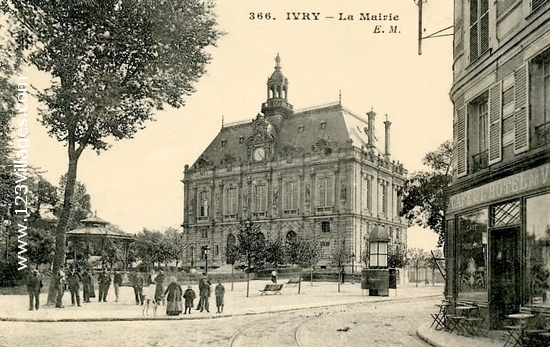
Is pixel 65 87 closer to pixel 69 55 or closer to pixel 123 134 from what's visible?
pixel 69 55

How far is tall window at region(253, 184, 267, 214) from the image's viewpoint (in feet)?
216

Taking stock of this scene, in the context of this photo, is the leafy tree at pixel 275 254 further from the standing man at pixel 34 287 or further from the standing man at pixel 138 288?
the standing man at pixel 34 287

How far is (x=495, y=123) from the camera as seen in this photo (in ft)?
42.8

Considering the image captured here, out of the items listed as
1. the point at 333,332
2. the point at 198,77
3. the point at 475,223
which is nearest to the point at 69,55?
the point at 198,77

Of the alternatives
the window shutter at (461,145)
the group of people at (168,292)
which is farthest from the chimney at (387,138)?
the window shutter at (461,145)

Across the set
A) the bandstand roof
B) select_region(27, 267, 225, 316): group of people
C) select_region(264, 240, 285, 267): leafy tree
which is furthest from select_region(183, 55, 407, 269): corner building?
select_region(27, 267, 225, 316): group of people

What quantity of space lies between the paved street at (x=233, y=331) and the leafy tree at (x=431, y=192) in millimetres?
19876

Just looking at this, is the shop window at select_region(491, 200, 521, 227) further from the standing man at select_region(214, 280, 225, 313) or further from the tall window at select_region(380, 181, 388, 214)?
the tall window at select_region(380, 181, 388, 214)

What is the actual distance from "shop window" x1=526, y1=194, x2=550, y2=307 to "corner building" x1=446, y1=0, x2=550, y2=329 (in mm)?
18

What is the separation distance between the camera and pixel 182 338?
12852 mm

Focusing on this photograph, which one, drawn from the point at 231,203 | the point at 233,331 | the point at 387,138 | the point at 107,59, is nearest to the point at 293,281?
the point at 107,59

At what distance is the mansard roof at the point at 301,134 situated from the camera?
207 feet

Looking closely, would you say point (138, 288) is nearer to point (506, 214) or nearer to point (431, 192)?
point (506, 214)

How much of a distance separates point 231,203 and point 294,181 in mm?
8904
